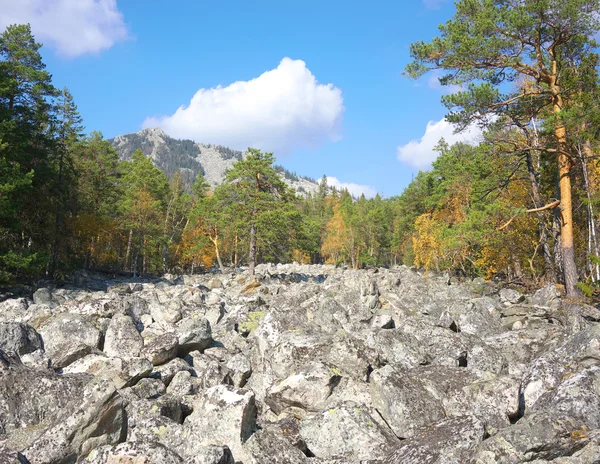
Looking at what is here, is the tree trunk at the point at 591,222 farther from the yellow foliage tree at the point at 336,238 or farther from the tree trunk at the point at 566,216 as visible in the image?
the yellow foliage tree at the point at 336,238

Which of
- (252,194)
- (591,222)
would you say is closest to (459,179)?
(252,194)

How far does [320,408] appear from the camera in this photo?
701cm

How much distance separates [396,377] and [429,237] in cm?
3534

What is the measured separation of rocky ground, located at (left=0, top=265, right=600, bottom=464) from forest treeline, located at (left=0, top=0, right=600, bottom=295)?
357 inches

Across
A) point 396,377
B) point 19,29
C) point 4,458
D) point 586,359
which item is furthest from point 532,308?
point 19,29

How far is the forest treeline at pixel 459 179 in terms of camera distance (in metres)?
17.8

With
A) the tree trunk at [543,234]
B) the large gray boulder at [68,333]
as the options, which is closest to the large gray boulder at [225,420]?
the large gray boulder at [68,333]

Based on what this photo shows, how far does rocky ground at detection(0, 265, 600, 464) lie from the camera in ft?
16.9

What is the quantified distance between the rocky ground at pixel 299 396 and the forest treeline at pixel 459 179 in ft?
29.8

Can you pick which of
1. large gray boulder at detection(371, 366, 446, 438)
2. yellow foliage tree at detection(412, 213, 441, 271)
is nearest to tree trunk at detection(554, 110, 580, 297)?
large gray boulder at detection(371, 366, 446, 438)

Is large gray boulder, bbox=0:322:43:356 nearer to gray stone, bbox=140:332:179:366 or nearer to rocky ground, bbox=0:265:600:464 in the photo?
rocky ground, bbox=0:265:600:464

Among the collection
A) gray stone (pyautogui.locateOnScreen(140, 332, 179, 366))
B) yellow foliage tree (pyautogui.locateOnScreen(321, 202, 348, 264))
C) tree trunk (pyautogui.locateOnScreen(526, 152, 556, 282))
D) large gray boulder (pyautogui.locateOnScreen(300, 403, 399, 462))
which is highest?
yellow foliage tree (pyautogui.locateOnScreen(321, 202, 348, 264))

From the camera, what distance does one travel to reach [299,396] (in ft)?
23.2

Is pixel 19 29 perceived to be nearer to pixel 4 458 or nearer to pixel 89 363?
pixel 89 363
